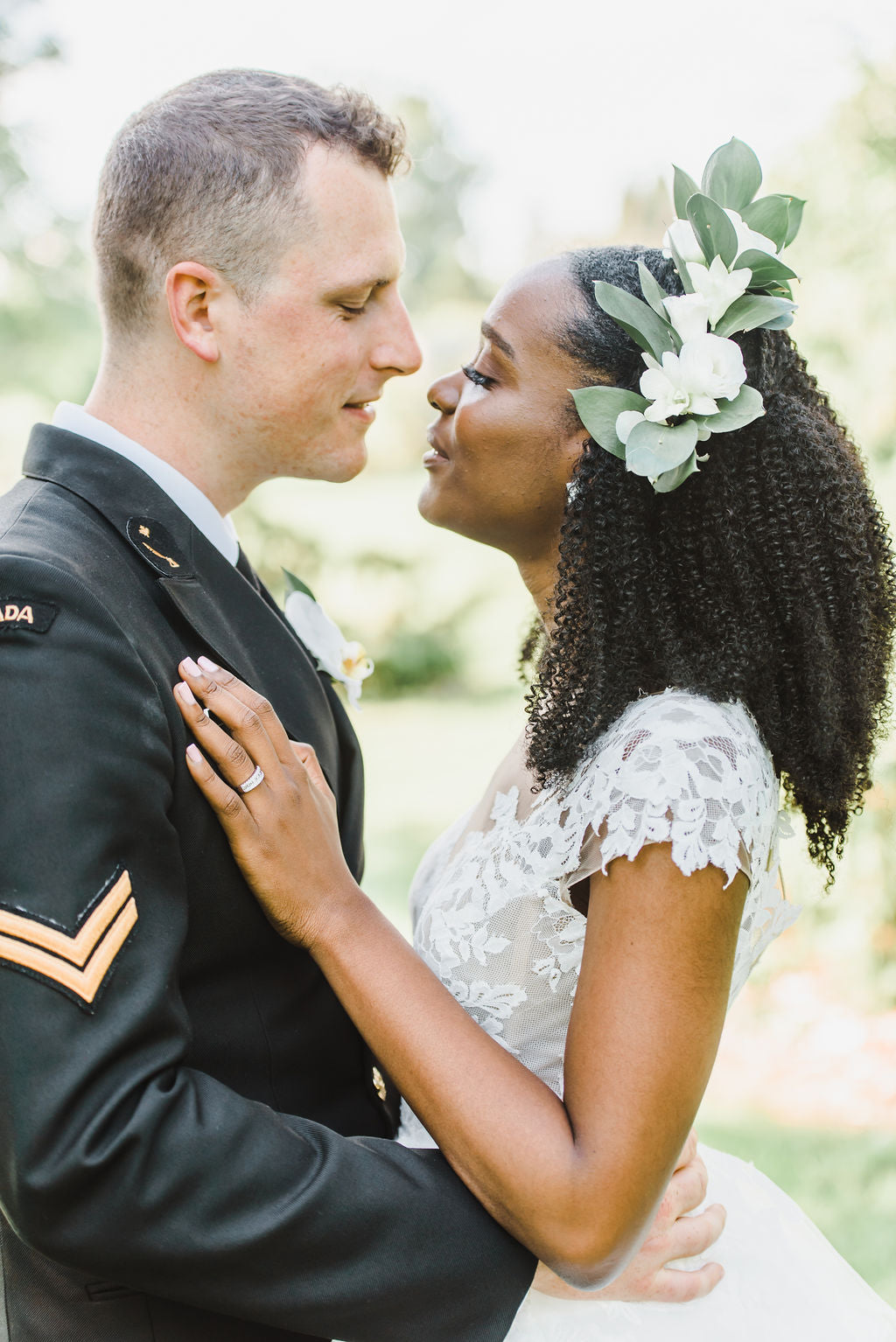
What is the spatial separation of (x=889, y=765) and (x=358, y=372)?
3910 millimetres

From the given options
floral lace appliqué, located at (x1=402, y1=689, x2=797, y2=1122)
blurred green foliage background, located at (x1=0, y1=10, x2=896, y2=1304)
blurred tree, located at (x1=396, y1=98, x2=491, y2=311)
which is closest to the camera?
floral lace appliqué, located at (x1=402, y1=689, x2=797, y2=1122)

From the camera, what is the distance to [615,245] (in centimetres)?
268

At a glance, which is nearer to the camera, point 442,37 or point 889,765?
point 889,765

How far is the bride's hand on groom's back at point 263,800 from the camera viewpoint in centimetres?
190

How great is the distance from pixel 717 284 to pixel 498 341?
21.4 inches

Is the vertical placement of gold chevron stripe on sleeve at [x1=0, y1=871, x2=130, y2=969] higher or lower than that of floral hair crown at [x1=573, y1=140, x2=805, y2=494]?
lower

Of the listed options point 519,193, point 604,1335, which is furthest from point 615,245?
point 519,193

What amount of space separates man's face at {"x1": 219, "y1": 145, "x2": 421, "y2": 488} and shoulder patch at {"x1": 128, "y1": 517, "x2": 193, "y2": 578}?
0.37m

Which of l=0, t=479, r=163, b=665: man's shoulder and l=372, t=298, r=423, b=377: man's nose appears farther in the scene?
l=372, t=298, r=423, b=377: man's nose

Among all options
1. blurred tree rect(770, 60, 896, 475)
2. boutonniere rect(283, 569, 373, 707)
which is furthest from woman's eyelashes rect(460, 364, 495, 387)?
blurred tree rect(770, 60, 896, 475)

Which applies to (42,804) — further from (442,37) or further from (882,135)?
(442,37)

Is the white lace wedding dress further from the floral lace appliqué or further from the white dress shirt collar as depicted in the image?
the white dress shirt collar

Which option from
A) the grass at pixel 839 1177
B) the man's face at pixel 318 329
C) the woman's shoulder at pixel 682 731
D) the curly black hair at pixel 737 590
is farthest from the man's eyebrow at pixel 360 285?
the grass at pixel 839 1177

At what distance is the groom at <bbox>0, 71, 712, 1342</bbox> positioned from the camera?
5.30 feet
